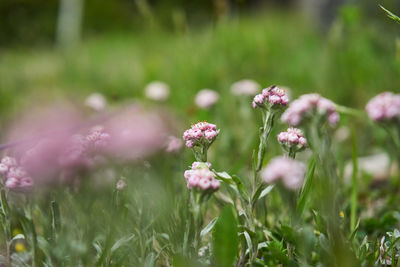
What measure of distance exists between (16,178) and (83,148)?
145mm

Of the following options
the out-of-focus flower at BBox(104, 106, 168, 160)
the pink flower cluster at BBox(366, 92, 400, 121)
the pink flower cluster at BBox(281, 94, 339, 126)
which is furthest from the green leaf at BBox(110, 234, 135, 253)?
the pink flower cluster at BBox(366, 92, 400, 121)

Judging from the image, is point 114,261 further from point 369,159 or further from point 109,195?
point 369,159

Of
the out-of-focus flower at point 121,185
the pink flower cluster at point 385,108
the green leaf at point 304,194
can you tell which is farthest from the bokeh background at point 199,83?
the pink flower cluster at point 385,108

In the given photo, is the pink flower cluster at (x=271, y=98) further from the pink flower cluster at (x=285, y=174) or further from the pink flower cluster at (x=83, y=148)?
the pink flower cluster at (x=83, y=148)

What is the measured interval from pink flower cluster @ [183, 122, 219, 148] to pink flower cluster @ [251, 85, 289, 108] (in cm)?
11

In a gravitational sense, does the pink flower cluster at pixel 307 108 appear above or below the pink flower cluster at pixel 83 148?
above

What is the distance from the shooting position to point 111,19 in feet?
35.5

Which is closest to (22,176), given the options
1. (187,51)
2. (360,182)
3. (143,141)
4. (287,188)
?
(143,141)

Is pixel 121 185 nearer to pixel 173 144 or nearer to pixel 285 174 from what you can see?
pixel 173 144

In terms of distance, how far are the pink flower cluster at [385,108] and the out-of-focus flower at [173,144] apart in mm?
500

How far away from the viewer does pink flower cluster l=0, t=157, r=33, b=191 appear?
77cm

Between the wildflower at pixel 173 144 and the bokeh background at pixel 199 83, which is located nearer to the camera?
the bokeh background at pixel 199 83

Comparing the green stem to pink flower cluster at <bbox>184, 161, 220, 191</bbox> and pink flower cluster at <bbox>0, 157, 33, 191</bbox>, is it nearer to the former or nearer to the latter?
pink flower cluster at <bbox>184, 161, 220, 191</bbox>

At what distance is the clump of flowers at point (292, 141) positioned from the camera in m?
0.81
